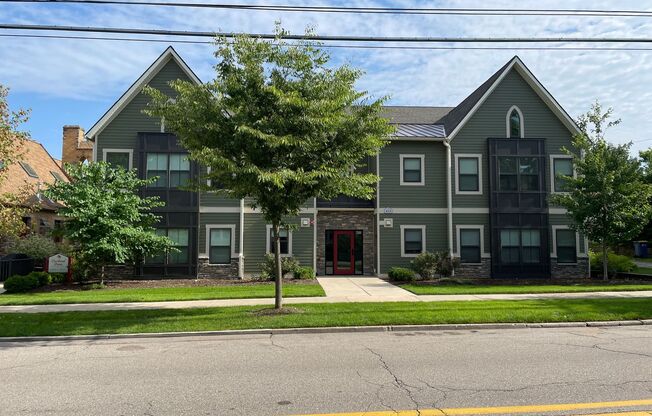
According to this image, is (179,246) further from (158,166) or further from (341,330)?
(341,330)

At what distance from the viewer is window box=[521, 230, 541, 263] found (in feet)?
73.0

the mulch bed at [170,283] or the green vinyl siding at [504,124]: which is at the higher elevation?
the green vinyl siding at [504,124]

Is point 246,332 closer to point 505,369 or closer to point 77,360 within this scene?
point 77,360

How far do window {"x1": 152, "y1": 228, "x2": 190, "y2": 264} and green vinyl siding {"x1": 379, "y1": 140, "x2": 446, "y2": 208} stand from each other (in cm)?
908

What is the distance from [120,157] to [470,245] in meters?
16.6

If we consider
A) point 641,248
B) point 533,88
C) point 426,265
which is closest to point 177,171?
point 426,265

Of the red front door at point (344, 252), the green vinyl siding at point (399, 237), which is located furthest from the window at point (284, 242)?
the green vinyl siding at point (399, 237)

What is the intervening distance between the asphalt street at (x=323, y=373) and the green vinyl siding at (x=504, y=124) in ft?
46.1

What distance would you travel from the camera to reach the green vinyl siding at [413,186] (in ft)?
74.4

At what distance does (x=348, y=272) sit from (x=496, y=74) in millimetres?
12403

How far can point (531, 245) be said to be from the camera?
73.4ft

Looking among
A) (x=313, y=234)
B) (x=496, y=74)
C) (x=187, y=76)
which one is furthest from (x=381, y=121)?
(x=496, y=74)

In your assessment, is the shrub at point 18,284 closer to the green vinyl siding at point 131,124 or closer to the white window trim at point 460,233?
the green vinyl siding at point 131,124

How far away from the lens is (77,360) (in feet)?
25.6
